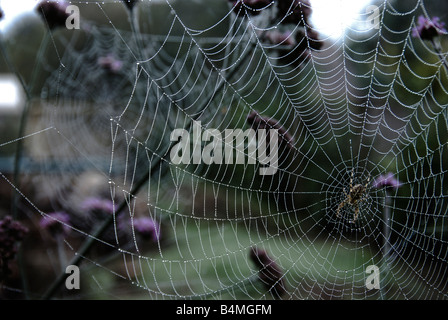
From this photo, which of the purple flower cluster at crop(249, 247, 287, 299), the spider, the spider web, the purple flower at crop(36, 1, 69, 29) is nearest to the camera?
the purple flower at crop(36, 1, 69, 29)

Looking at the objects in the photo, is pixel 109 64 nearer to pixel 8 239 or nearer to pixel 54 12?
pixel 54 12

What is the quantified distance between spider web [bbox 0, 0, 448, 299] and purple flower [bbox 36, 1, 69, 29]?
0.51m

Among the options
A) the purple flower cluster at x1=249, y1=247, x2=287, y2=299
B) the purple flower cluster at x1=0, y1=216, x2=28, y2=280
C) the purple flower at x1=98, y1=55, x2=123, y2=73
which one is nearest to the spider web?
the purple flower at x1=98, y1=55, x2=123, y2=73

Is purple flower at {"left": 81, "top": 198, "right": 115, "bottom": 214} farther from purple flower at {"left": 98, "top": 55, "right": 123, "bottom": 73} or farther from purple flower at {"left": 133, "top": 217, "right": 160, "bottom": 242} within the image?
purple flower at {"left": 98, "top": 55, "right": 123, "bottom": 73}

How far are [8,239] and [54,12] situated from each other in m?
0.52

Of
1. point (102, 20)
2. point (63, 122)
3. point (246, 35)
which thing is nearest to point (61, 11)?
point (246, 35)

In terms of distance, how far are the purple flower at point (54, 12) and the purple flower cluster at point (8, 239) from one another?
456 millimetres

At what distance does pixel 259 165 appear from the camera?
1.58 m

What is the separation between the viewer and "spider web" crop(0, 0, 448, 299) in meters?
1.68

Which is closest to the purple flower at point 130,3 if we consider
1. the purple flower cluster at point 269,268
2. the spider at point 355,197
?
the purple flower cluster at point 269,268

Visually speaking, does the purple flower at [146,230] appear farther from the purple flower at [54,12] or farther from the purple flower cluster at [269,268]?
the purple flower at [54,12]

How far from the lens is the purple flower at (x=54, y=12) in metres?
0.95

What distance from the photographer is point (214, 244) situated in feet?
7.47

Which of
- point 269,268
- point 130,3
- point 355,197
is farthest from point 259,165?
point 130,3
